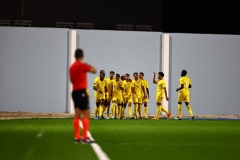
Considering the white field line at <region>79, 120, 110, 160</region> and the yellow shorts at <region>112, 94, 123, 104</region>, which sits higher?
the yellow shorts at <region>112, 94, 123, 104</region>

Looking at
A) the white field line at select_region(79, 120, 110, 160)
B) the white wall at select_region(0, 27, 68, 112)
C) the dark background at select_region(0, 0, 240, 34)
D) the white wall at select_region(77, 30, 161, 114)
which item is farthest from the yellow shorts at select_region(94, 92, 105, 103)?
the white field line at select_region(79, 120, 110, 160)

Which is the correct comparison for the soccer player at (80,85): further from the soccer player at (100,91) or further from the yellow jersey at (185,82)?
the yellow jersey at (185,82)

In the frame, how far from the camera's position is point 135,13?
153ft

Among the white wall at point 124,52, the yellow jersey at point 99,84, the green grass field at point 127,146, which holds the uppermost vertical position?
the white wall at point 124,52

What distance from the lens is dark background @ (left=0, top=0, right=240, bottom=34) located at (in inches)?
1753

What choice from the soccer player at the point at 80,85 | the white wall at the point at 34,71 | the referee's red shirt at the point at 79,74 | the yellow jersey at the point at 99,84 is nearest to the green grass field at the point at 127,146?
the soccer player at the point at 80,85

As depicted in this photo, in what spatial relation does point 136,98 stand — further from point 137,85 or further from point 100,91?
point 100,91

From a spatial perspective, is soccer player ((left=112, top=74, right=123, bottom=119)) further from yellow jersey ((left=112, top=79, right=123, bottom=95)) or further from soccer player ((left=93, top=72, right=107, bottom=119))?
soccer player ((left=93, top=72, right=107, bottom=119))

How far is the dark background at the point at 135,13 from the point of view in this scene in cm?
4453

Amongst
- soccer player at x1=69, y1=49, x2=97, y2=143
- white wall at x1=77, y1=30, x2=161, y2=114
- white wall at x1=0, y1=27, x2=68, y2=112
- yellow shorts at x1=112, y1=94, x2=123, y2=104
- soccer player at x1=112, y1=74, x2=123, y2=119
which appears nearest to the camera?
soccer player at x1=69, y1=49, x2=97, y2=143

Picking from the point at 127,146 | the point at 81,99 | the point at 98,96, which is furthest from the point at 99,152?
the point at 98,96

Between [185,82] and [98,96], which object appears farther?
[185,82]

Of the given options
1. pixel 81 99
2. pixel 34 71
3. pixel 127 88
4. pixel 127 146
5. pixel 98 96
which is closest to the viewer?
pixel 127 146

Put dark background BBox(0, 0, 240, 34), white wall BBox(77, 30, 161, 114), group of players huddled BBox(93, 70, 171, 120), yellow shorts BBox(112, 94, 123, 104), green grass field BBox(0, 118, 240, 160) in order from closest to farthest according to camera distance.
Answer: green grass field BBox(0, 118, 240, 160)
group of players huddled BBox(93, 70, 171, 120)
yellow shorts BBox(112, 94, 123, 104)
white wall BBox(77, 30, 161, 114)
dark background BBox(0, 0, 240, 34)
